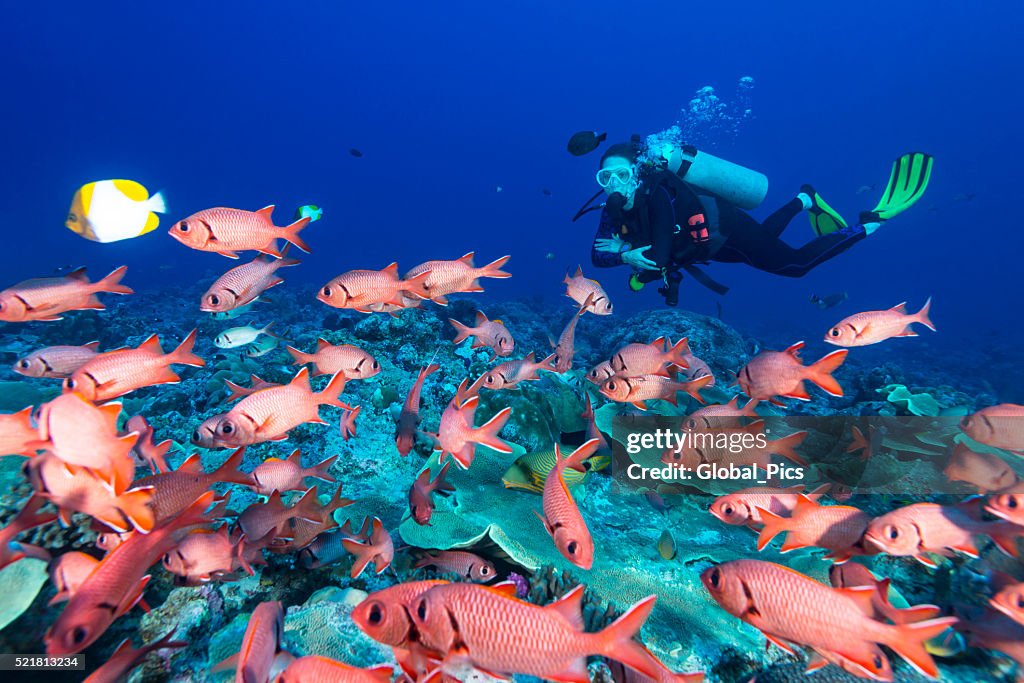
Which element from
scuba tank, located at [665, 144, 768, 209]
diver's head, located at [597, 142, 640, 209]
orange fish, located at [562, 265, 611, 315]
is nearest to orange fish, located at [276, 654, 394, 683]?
orange fish, located at [562, 265, 611, 315]

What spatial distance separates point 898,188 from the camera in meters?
7.31

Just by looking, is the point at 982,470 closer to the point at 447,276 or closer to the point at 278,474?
the point at 447,276

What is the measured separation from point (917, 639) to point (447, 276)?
12.5 feet

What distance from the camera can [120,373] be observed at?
2715 millimetres

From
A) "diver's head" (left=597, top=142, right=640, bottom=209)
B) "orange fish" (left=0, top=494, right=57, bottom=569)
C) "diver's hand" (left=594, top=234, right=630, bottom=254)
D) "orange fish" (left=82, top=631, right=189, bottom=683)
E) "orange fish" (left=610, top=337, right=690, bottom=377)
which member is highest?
"diver's head" (left=597, top=142, right=640, bottom=209)

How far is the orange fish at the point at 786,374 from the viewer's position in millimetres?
3414

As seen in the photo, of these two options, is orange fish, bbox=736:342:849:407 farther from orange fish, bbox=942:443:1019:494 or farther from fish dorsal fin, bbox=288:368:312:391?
fish dorsal fin, bbox=288:368:312:391

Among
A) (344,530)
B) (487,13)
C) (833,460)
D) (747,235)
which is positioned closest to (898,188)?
(747,235)

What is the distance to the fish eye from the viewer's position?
1.78 meters

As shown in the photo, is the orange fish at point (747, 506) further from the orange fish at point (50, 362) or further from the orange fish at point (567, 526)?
the orange fish at point (50, 362)

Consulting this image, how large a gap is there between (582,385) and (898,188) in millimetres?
6272

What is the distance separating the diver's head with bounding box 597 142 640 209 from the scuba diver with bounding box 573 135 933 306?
0.02m

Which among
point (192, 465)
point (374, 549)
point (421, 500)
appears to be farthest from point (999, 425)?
point (192, 465)

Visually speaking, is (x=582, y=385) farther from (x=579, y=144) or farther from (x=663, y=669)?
(x=663, y=669)
